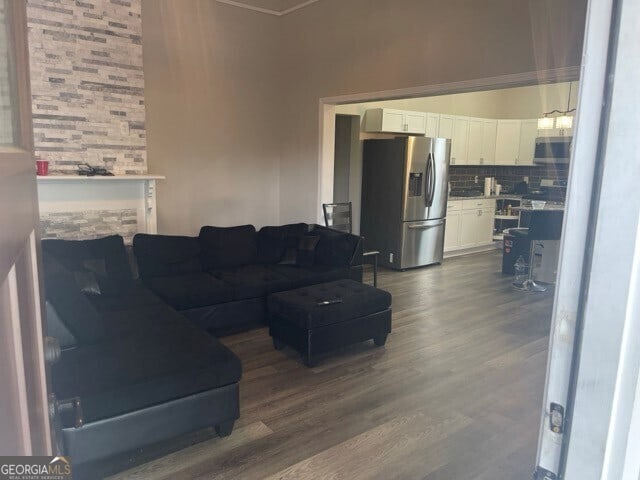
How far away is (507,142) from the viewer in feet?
26.2

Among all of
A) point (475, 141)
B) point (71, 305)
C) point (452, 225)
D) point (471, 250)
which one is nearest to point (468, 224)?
point (452, 225)

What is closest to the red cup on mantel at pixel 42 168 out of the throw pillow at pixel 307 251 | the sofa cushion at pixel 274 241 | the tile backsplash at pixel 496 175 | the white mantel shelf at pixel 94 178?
the white mantel shelf at pixel 94 178

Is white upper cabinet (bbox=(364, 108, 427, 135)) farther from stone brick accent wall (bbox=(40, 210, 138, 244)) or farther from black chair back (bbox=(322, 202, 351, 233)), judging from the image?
stone brick accent wall (bbox=(40, 210, 138, 244))

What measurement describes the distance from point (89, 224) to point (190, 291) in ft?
4.70

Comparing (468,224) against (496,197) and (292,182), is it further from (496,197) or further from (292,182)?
(292,182)

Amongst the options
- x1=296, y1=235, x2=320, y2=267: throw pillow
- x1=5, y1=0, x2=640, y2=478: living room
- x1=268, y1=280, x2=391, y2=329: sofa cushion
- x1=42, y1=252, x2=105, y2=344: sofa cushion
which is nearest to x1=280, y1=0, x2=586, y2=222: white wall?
x1=5, y1=0, x2=640, y2=478: living room

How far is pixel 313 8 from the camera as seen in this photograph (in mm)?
5301

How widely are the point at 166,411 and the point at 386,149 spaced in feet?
16.0

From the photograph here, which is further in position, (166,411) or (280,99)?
(280,99)

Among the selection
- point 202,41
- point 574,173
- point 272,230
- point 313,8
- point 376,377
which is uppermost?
point 313,8

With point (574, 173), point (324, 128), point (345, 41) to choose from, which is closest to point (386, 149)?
point (324, 128)

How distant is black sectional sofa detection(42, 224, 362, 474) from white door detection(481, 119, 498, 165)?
422 centimetres

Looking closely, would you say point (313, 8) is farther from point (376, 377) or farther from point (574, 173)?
point (574, 173)

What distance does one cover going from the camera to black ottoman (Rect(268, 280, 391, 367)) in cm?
339
